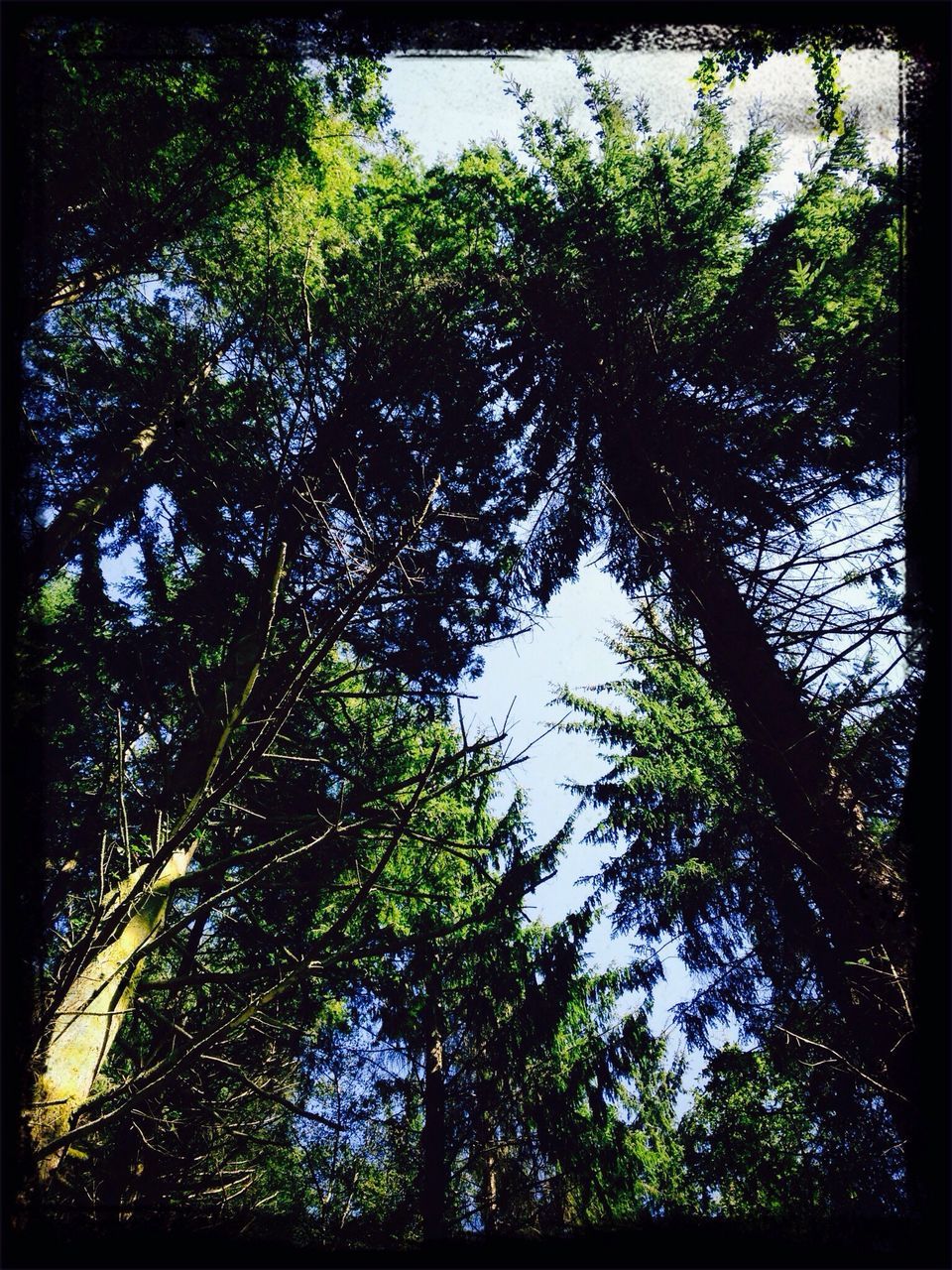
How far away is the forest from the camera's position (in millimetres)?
3305

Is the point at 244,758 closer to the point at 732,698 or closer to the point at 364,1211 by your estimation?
the point at 732,698

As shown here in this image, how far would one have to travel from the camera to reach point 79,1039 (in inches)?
79.7

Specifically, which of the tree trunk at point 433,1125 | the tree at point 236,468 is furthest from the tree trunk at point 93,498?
the tree trunk at point 433,1125

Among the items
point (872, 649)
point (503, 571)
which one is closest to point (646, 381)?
point (503, 571)

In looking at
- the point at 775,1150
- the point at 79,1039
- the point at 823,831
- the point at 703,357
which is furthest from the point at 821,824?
the point at 703,357

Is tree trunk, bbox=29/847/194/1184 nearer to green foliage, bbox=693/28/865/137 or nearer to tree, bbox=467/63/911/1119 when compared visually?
tree, bbox=467/63/911/1119

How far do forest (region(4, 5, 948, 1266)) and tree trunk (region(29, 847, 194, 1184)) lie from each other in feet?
0.92

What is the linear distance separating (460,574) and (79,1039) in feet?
14.4

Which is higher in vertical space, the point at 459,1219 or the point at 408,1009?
the point at 408,1009

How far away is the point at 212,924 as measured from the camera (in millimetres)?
4734

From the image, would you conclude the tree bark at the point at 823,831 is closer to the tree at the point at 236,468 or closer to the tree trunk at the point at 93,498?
the tree at the point at 236,468

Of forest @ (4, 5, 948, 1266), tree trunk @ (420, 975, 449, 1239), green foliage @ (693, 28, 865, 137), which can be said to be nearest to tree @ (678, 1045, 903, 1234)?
forest @ (4, 5, 948, 1266)

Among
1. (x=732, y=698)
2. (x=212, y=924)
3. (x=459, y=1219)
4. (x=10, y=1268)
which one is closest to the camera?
(x=10, y=1268)

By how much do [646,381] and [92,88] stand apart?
16.6ft
